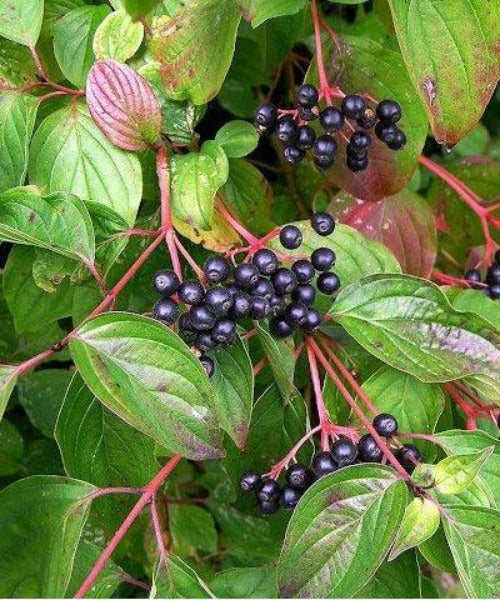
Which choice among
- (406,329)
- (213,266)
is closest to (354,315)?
(406,329)

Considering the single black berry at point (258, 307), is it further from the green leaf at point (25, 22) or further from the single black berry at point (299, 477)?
the green leaf at point (25, 22)

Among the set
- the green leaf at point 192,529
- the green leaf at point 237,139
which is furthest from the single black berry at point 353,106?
the green leaf at point 192,529

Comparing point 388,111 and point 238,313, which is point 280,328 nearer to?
point 238,313

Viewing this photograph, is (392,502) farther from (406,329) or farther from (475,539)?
(406,329)

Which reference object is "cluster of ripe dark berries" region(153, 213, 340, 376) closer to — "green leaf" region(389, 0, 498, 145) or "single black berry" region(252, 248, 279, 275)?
"single black berry" region(252, 248, 279, 275)

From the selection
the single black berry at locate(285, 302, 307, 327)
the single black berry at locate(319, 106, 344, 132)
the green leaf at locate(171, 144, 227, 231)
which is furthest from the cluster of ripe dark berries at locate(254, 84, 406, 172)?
the single black berry at locate(285, 302, 307, 327)

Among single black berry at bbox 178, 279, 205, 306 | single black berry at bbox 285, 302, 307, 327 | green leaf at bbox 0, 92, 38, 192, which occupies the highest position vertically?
green leaf at bbox 0, 92, 38, 192
